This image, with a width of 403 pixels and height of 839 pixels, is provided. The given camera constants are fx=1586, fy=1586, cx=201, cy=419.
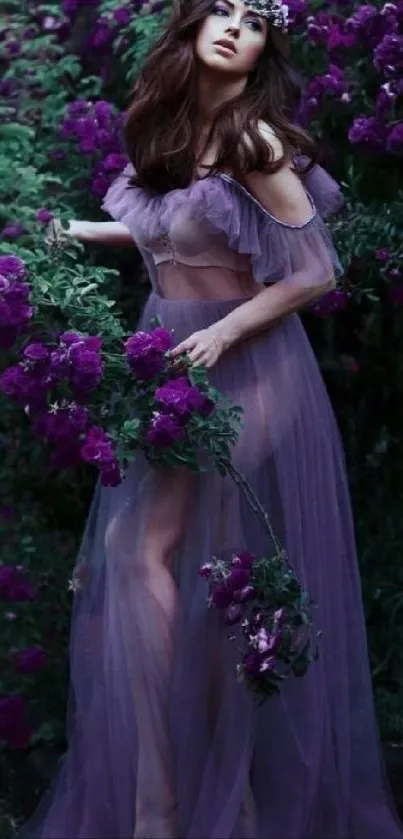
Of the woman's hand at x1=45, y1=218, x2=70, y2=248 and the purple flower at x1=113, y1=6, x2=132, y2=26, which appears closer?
the woman's hand at x1=45, y1=218, x2=70, y2=248

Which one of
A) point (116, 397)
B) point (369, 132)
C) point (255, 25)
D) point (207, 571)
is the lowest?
point (207, 571)

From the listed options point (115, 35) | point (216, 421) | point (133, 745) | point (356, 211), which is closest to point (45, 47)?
point (115, 35)

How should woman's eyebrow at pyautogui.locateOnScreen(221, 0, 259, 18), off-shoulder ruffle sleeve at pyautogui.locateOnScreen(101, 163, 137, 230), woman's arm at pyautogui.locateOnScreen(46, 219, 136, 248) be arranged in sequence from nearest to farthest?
1. woman's eyebrow at pyautogui.locateOnScreen(221, 0, 259, 18)
2. off-shoulder ruffle sleeve at pyautogui.locateOnScreen(101, 163, 137, 230)
3. woman's arm at pyautogui.locateOnScreen(46, 219, 136, 248)

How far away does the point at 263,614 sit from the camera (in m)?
3.03

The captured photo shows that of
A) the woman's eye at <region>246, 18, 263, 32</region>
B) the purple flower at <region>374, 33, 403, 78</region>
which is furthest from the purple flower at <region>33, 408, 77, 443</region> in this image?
the purple flower at <region>374, 33, 403, 78</region>

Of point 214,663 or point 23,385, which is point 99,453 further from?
point 214,663

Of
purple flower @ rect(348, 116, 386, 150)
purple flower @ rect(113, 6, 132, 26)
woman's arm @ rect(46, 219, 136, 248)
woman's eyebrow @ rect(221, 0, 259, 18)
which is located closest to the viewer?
woman's eyebrow @ rect(221, 0, 259, 18)

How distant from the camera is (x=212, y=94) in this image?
3199 millimetres

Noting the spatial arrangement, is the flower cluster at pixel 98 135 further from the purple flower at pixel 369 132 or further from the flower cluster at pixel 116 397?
the flower cluster at pixel 116 397

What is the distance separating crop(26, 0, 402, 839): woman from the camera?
311 centimetres

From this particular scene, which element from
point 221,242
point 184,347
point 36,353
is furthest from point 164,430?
point 221,242

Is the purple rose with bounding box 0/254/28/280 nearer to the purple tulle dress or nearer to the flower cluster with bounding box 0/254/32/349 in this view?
the flower cluster with bounding box 0/254/32/349

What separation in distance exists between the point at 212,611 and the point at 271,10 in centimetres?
121

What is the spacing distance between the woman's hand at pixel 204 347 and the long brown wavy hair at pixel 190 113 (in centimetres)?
31
